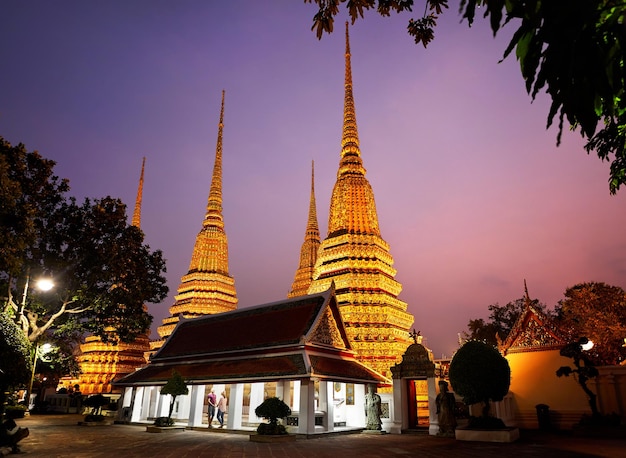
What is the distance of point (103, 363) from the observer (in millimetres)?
42688

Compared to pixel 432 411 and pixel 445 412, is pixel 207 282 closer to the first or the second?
pixel 432 411

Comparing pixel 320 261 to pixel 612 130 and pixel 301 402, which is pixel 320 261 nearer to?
pixel 301 402

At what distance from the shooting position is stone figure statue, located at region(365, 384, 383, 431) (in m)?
19.0

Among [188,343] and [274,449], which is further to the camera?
[188,343]

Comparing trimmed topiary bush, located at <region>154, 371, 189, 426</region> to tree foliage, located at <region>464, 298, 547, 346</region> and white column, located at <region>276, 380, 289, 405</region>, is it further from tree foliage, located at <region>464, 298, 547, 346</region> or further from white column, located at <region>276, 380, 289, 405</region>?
tree foliage, located at <region>464, 298, 547, 346</region>

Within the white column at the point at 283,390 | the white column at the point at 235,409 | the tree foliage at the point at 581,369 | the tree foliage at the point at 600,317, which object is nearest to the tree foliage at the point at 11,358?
the white column at the point at 235,409

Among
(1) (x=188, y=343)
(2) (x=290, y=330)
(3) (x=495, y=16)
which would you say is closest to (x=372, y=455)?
(2) (x=290, y=330)

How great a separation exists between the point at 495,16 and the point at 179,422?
2380 centimetres

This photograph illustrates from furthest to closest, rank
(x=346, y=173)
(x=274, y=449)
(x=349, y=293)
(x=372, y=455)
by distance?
(x=346, y=173) < (x=349, y=293) < (x=274, y=449) < (x=372, y=455)

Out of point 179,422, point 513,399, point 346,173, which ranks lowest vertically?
point 179,422

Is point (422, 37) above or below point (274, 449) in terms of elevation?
above

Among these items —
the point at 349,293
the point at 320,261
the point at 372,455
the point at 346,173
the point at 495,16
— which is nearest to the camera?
the point at 495,16

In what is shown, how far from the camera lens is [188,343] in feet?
80.7

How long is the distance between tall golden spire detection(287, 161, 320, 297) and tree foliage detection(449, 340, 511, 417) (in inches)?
1282
